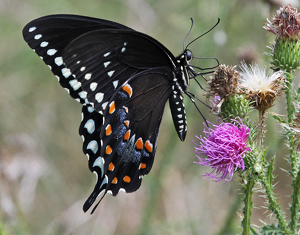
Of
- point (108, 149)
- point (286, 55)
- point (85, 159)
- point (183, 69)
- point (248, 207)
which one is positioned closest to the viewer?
Result: point (248, 207)

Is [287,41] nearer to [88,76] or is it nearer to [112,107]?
[112,107]

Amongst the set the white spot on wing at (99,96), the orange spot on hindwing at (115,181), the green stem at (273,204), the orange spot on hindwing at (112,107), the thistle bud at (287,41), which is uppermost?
the thistle bud at (287,41)

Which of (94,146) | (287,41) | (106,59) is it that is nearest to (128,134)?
(94,146)

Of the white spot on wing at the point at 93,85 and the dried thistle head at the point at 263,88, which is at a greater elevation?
the dried thistle head at the point at 263,88

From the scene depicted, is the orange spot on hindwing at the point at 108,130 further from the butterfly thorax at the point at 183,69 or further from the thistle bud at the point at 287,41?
the thistle bud at the point at 287,41

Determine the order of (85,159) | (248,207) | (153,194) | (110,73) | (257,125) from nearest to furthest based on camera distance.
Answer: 1. (248,207)
2. (257,125)
3. (110,73)
4. (153,194)
5. (85,159)

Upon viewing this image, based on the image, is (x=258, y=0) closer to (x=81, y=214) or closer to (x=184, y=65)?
(x=184, y=65)

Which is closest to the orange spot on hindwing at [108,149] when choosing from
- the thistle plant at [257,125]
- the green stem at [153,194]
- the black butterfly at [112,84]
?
the black butterfly at [112,84]
